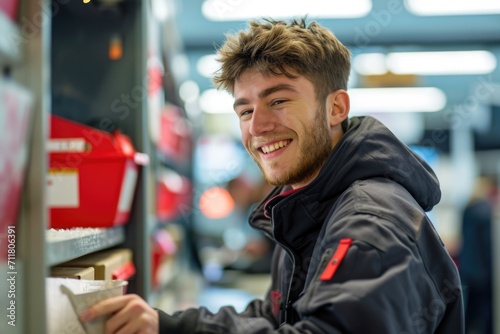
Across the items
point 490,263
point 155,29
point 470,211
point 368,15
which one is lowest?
point 490,263

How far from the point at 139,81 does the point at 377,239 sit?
136 cm

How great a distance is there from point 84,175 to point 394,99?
815cm

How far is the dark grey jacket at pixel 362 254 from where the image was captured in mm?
1299

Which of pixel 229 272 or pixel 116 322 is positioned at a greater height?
pixel 116 322

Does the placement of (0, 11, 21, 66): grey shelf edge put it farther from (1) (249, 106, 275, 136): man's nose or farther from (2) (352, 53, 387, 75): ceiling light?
(2) (352, 53, 387, 75): ceiling light

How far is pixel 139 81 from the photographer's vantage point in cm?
236

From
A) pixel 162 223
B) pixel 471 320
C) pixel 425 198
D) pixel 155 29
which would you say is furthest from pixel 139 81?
pixel 471 320

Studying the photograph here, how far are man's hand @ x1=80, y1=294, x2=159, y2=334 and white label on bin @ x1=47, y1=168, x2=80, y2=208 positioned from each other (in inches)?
27.5

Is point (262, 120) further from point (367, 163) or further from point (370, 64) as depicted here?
point (370, 64)

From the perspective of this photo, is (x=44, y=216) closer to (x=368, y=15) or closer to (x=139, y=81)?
(x=139, y=81)

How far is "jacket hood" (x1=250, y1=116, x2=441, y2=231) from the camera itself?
66.1 inches

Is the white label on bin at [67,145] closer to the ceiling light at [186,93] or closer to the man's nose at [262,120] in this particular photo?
the man's nose at [262,120]

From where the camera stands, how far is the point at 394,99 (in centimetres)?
952

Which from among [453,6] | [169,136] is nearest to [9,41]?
[169,136]
